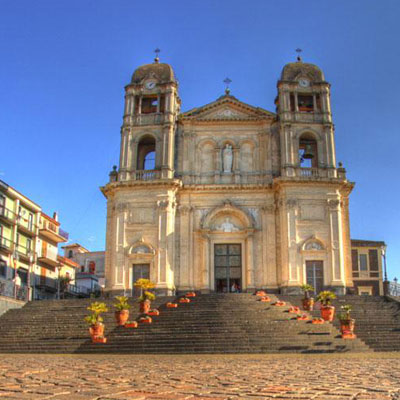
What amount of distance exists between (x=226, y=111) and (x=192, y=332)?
865 inches

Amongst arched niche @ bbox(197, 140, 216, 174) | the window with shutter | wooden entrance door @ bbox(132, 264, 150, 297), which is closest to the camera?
wooden entrance door @ bbox(132, 264, 150, 297)

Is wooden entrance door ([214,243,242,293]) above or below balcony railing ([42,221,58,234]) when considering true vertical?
Result: below

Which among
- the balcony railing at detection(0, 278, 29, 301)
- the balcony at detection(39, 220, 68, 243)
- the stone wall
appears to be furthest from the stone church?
the balcony at detection(39, 220, 68, 243)

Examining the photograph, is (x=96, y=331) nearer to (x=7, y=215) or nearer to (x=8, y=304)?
(x=8, y=304)

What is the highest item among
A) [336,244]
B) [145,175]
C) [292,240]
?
[145,175]

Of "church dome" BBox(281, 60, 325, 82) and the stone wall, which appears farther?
"church dome" BBox(281, 60, 325, 82)

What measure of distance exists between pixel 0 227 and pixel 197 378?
36.4m

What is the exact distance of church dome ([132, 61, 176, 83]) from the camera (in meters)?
42.3

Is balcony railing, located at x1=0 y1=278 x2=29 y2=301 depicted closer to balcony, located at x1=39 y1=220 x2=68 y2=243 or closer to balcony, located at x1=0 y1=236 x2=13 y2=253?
balcony, located at x1=0 y1=236 x2=13 y2=253

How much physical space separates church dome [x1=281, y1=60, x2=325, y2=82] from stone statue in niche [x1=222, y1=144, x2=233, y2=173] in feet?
22.4

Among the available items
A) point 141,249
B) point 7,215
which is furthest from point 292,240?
point 7,215

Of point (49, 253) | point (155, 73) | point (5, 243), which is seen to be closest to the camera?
point (155, 73)

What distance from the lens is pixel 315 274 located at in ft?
121

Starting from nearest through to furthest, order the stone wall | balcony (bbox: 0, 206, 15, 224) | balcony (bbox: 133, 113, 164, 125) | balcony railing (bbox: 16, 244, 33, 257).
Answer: the stone wall < balcony (bbox: 133, 113, 164, 125) < balcony (bbox: 0, 206, 15, 224) < balcony railing (bbox: 16, 244, 33, 257)
